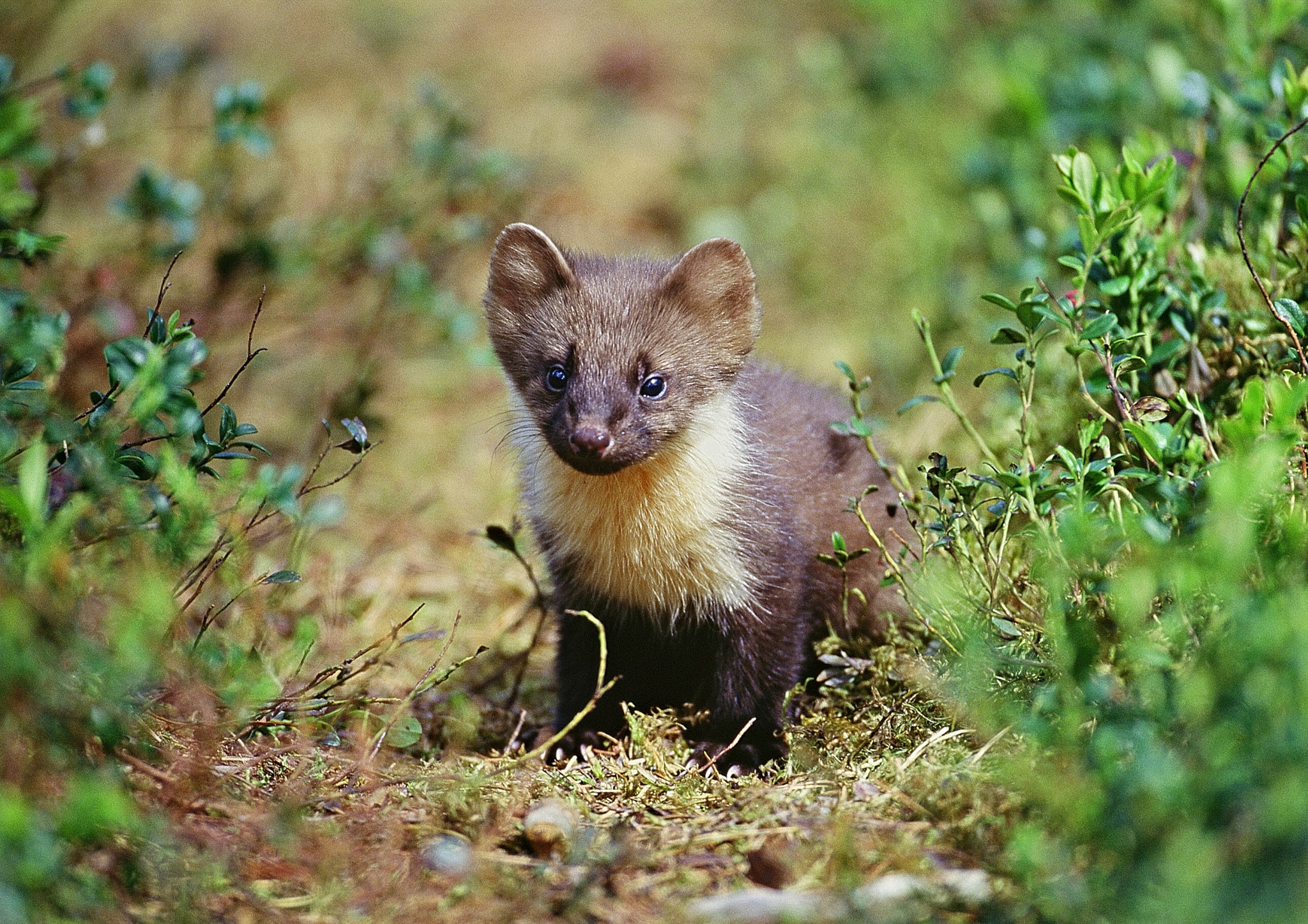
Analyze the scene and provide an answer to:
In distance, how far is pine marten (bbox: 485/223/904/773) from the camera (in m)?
4.57

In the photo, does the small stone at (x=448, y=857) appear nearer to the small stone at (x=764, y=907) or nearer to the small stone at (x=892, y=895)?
the small stone at (x=764, y=907)

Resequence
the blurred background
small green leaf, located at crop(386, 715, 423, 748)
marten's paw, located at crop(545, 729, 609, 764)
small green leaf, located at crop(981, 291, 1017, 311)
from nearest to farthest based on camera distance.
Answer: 1. small green leaf, located at crop(981, 291, 1017, 311)
2. small green leaf, located at crop(386, 715, 423, 748)
3. marten's paw, located at crop(545, 729, 609, 764)
4. the blurred background

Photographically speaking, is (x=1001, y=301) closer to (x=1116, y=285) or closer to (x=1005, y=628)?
(x=1116, y=285)

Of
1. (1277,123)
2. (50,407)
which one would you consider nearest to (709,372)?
(50,407)

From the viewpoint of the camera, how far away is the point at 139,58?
6957 millimetres

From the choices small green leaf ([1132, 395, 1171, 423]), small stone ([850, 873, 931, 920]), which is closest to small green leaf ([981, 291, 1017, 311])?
small green leaf ([1132, 395, 1171, 423])

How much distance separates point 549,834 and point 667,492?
5.00 feet

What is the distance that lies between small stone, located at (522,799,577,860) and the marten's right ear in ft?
6.97

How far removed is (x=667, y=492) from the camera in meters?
4.59

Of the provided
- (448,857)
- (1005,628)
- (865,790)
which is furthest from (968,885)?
(448,857)

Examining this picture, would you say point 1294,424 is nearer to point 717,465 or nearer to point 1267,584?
point 1267,584

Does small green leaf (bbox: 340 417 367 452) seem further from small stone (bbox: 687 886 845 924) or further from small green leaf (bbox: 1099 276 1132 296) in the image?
small green leaf (bbox: 1099 276 1132 296)

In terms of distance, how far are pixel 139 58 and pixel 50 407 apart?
13.4 feet

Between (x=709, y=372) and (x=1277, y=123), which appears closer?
(x=709, y=372)
